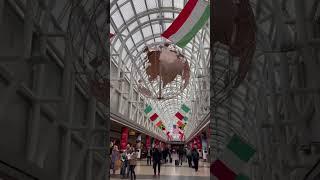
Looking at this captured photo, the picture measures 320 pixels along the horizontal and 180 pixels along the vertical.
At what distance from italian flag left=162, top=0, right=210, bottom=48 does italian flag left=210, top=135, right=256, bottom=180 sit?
5.28 metres

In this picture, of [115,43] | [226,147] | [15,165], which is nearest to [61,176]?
[15,165]

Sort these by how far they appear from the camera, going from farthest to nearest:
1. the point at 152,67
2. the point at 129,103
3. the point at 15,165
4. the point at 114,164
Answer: the point at 129,103 → the point at 152,67 → the point at 114,164 → the point at 15,165

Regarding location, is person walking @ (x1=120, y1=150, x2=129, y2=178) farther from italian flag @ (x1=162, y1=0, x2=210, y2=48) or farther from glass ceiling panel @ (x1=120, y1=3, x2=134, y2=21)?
glass ceiling panel @ (x1=120, y1=3, x2=134, y2=21)

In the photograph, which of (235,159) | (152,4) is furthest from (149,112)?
(235,159)

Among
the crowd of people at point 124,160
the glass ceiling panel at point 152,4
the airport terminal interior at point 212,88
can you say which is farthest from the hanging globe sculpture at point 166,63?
the airport terminal interior at point 212,88

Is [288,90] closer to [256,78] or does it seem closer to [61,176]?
[256,78]

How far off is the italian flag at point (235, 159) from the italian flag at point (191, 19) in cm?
528

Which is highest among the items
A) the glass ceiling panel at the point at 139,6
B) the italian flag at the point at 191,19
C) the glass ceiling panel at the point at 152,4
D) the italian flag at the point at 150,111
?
the glass ceiling panel at the point at 152,4

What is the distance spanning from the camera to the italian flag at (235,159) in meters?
3.32

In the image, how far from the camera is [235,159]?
332 centimetres

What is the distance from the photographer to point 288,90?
2994 mm

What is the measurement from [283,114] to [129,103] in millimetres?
26163

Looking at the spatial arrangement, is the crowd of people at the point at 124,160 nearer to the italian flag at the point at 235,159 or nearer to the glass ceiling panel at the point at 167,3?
the italian flag at the point at 235,159

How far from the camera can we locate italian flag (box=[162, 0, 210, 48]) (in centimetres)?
823
